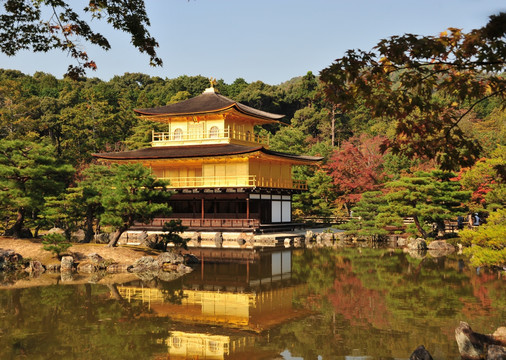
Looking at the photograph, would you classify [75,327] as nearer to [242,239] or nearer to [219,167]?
[242,239]

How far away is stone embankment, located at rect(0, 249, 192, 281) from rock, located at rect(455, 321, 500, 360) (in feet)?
37.5

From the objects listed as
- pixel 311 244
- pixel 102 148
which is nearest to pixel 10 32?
pixel 311 244

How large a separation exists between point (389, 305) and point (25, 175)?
1412 cm

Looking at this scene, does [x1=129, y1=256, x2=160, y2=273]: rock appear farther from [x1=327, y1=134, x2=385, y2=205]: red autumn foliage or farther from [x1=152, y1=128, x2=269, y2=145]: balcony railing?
[x1=327, y1=134, x2=385, y2=205]: red autumn foliage

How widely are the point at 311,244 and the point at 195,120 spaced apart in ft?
44.1

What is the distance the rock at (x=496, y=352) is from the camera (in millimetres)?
7359

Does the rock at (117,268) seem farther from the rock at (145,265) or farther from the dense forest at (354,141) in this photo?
the dense forest at (354,141)

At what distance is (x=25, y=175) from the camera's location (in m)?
19.2

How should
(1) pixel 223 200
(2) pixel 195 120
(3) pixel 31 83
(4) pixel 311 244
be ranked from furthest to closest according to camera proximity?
(3) pixel 31 83 < (2) pixel 195 120 < (1) pixel 223 200 < (4) pixel 311 244

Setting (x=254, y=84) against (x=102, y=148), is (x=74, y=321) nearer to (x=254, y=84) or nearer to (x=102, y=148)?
(x=102, y=148)

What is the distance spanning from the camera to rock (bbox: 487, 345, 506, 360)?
24.1ft

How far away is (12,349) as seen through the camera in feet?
28.7

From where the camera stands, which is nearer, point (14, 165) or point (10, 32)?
point (10, 32)

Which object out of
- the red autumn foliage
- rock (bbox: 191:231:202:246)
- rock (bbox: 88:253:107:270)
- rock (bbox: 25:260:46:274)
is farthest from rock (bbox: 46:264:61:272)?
the red autumn foliage
